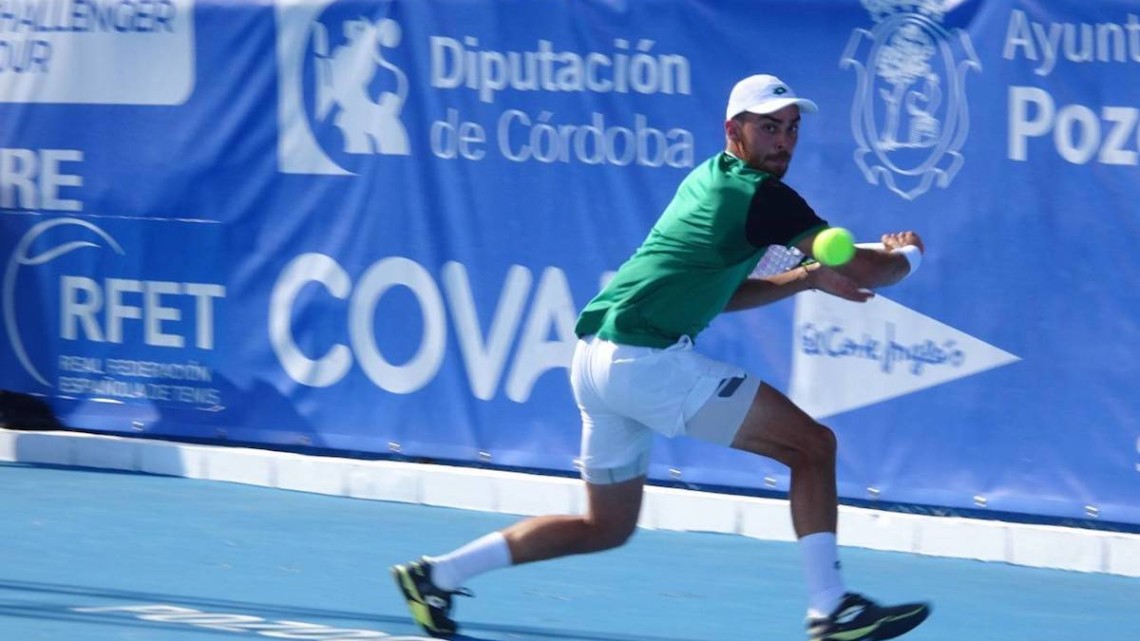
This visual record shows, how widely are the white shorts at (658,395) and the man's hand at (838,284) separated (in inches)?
13.6

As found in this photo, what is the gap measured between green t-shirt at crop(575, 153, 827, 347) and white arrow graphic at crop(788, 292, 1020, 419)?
6.93 feet

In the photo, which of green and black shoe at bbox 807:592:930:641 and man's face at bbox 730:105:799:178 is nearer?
green and black shoe at bbox 807:592:930:641

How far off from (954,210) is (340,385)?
3222 millimetres

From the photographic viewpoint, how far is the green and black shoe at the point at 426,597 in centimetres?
674

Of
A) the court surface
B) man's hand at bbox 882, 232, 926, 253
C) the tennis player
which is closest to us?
the tennis player

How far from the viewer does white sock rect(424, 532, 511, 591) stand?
6.68 meters

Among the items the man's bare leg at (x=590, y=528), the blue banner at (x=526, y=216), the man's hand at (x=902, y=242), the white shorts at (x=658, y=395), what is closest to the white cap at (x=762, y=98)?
the man's hand at (x=902, y=242)

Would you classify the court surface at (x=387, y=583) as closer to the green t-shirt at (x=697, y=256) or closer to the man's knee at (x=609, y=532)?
the man's knee at (x=609, y=532)

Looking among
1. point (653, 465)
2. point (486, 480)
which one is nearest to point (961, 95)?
point (653, 465)

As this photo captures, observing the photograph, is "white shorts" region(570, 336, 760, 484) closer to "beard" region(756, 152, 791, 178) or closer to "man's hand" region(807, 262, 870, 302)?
"man's hand" region(807, 262, 870, 302)

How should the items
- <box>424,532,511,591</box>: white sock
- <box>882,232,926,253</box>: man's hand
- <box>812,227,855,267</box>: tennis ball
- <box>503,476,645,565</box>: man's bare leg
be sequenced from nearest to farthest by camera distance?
<box>812,227,855,267</box>: tennis ball, <box>882,232,926,253</box>: man's hand, <box>503,476,645,565</box>: man's bare leg, <box>424,532,511,591</box>: white sock

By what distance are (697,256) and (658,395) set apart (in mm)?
412

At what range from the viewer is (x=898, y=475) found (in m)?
8.72

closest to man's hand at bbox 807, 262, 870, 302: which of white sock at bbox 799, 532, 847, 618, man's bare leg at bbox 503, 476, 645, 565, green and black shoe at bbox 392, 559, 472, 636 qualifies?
white sock at bbox 799, 532, 847, 618
